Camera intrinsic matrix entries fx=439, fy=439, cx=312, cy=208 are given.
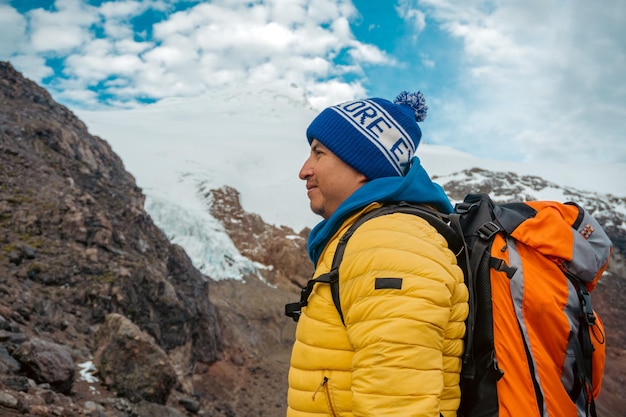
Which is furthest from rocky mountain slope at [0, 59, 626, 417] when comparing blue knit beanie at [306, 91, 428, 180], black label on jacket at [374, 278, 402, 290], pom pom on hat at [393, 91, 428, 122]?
pom pom on hat at [393, 91, 428, 122]

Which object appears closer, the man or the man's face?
the man

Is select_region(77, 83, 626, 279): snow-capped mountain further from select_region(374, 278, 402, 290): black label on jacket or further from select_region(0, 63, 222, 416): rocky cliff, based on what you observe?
select_region(374, 278, 402, 290): black label on jacket

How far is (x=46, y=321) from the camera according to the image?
7625 millimetres

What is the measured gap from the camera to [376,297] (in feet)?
5.45

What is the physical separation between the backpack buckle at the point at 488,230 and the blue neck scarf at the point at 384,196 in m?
0.30

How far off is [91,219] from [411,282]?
1193 cm

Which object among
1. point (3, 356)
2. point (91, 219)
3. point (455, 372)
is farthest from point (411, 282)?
point (91, 219)

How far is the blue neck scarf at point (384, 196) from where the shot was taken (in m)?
→ 2.05

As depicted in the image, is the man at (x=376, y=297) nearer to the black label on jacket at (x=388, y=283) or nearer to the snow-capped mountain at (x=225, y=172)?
the black label on jacket at (x=388, y=283)

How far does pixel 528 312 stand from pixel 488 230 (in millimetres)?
382

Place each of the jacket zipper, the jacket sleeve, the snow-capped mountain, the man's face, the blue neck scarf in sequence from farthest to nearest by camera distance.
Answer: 1. the snow-capped mountain
2. the man's face
3. the blue neck scarf
4. the jacket zipper
5. the jacket sleeve

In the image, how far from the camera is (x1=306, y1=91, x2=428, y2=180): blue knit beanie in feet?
7.54

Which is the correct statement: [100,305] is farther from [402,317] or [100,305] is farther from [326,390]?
[402,317]

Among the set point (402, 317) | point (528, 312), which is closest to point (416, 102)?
point (528, 312)
